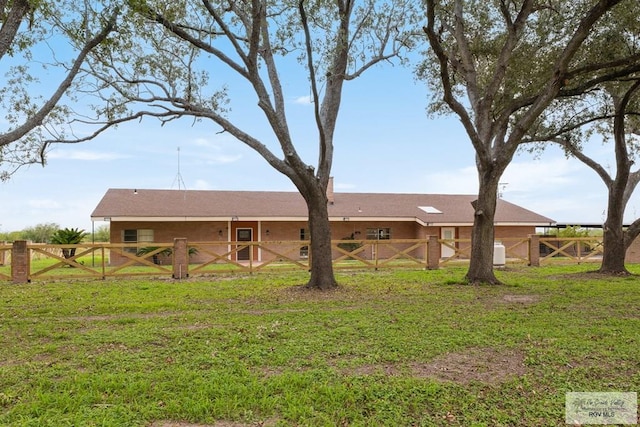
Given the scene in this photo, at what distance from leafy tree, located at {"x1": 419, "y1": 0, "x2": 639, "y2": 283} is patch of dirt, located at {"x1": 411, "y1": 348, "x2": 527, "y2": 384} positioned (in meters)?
6.53

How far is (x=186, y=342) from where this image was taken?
17.8 feet

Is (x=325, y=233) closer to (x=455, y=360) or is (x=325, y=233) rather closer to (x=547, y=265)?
(x=455, y=360)

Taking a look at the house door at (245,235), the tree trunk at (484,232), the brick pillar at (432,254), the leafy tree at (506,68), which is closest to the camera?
the leafy tree at (506,68)

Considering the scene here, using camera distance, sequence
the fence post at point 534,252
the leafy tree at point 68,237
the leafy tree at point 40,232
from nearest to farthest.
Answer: the fence post at point 534,252
the leafy tree at point 68,237
the leafy tree at point 40,232

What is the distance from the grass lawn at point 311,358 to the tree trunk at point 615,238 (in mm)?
4960

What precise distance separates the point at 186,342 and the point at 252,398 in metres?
2.10

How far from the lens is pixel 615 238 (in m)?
13.2

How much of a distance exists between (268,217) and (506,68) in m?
11.9

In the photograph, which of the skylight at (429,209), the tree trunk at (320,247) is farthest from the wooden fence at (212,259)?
the tree trunk at (320,247)

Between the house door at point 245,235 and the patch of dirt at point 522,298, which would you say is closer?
the patch of dirt at point 522,298

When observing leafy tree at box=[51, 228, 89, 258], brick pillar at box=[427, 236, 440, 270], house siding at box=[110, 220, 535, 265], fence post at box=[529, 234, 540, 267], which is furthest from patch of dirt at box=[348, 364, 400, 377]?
leafy tree at box=[51, 228, 89, 258]

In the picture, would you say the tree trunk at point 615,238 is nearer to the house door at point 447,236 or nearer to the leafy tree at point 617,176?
the leafy tree at point 617,176

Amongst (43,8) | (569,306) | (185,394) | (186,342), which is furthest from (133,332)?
(569,306)

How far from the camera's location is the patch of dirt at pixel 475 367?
13.8ft
